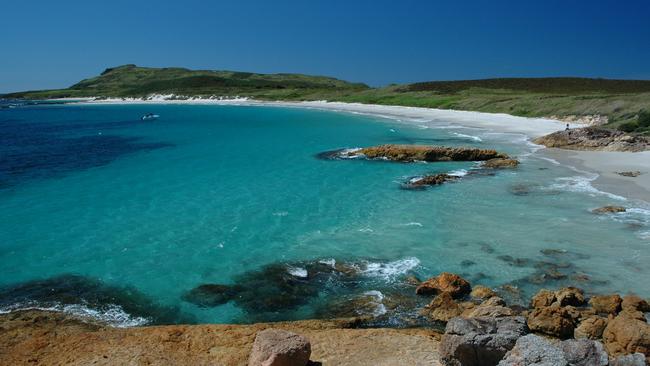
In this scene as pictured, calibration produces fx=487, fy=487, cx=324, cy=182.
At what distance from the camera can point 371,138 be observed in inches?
1982

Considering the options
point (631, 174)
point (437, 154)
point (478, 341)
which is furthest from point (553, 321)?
point (437, 154)

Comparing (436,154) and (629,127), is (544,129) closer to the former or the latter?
(629,127)

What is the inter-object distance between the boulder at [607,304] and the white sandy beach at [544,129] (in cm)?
1231

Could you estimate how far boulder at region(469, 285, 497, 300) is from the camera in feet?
43.0

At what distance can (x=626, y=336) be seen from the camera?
9398 mm

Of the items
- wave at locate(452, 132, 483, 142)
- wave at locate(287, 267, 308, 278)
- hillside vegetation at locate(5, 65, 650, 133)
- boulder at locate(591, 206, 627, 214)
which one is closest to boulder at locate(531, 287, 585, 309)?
wave at locate(287, 267, 308, 278)

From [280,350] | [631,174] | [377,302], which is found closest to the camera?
[280,350]

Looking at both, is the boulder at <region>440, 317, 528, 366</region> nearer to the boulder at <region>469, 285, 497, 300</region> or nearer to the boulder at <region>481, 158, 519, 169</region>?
the boulder at <region>469, 285, 497, 300</region>

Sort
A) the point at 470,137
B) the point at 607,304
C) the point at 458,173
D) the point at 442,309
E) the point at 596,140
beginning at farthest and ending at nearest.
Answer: the point at 470,137 < the point at 596,140 < the point at 458,173 < the point at 607,304 < the point at 442,309

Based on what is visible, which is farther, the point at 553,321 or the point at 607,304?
the point at 607,304

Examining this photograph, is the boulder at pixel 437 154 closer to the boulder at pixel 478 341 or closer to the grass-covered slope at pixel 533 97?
the grass-covered slope at pixel 533 97

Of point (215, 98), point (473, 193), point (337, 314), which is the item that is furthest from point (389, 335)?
point (215, 98)

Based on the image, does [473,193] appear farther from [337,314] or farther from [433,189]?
[337,314]

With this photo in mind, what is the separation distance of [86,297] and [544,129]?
47926 millimetres
